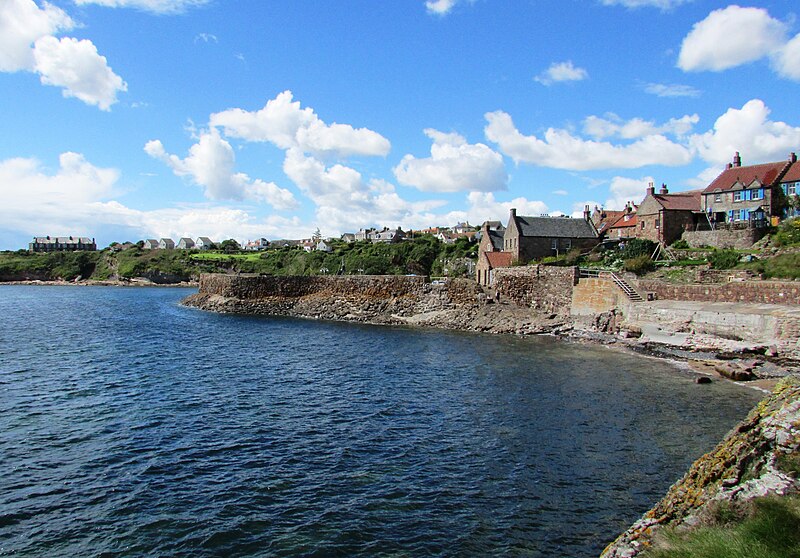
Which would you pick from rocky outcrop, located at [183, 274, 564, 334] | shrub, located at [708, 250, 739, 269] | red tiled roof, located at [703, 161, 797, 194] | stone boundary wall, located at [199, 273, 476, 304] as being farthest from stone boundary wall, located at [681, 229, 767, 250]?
stone boundary wall, located at [199, 273, 476, 304]

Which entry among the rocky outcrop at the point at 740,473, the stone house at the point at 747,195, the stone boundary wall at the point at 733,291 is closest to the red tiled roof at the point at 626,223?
the stone house at the point at 747,195

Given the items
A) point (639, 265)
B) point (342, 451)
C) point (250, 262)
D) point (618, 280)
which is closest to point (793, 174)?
point (639, 265)

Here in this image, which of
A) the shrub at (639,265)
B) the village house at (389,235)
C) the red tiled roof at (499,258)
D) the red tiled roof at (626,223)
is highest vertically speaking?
the village house at (389,235)

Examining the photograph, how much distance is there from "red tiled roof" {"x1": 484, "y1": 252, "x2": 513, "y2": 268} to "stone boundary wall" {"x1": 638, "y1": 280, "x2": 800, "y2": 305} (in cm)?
2059

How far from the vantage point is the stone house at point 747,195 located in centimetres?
5622

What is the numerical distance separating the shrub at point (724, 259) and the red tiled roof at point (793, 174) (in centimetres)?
1430

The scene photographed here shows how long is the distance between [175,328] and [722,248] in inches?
2251

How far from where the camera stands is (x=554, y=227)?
68.3 metres

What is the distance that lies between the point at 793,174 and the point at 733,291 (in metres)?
26.6

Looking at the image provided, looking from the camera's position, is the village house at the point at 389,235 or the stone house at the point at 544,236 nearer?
the stone house at the point at 544,236

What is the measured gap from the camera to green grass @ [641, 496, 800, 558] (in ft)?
26.8

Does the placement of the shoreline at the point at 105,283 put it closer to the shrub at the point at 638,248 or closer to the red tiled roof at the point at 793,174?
the shrub at the point at 638,248

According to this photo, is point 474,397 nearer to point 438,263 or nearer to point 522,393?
point 522,393

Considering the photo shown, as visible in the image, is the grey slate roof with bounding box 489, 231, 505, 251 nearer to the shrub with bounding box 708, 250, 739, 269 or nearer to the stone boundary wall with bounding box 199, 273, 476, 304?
the stone boundary wall with bounding box 199, 273, 476, 304
